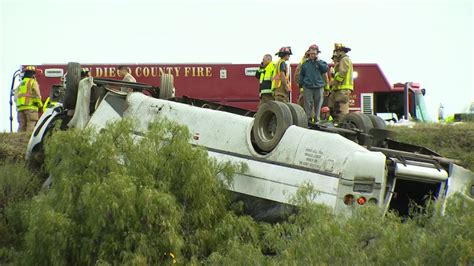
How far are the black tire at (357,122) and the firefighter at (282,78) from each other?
3.77m

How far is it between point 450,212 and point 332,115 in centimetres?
746

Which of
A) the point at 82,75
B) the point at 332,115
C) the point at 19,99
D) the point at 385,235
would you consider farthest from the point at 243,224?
the point at 19,99

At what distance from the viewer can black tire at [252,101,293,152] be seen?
11.6 m

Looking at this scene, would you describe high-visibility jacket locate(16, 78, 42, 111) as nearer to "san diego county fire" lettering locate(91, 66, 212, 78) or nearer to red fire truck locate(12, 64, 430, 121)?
red fire truck locate(12, 64, 430, 121)

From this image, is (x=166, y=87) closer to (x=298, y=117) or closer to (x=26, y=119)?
(x=298, y=117)

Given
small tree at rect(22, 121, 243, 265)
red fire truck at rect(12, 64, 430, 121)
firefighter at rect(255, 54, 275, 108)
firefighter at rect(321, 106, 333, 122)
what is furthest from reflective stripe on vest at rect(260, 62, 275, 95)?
red fire truck at rect(12, 64, 430, 121)

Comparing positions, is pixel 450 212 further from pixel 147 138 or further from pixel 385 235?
pixel 147 138

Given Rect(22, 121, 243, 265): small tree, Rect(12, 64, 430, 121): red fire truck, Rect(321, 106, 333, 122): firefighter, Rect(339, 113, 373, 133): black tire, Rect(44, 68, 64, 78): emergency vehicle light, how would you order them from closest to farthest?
Rect(22, 121, 243, 265): small tree
Rect(339, 113, 373, 133): black tire
Rect(321, 106, 333, 122): firefighter
Rect(12, 64, 430, 121): red fire truck
Rect(44, 68, 64, 78): emergency vehicle light

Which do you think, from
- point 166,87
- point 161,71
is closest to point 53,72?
point 161,71

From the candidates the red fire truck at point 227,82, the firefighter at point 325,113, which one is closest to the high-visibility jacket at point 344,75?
the firefighter at point 325,113

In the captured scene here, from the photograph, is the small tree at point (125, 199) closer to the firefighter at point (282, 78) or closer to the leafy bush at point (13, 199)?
the leafy bush at point (13, 199)

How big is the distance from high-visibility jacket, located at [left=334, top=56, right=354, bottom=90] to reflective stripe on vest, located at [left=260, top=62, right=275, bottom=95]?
152 centimetres

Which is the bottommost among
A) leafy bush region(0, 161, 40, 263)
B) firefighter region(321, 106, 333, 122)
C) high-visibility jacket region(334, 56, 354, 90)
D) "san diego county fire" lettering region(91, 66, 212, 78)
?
leafy bush region(0, 161, 40, 263)

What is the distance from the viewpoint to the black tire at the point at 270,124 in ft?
38.0
